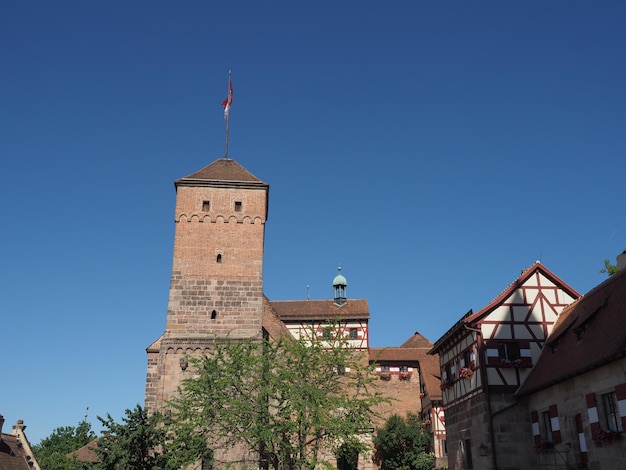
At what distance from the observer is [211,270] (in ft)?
101

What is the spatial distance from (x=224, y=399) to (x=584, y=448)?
12.3 meters

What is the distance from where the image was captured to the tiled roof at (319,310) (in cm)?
4938

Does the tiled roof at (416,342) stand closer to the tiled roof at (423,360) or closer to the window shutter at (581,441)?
the tiled roof at (423,360)

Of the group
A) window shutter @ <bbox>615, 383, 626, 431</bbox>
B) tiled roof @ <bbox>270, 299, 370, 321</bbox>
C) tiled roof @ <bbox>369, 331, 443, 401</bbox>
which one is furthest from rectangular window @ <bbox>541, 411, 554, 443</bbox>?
tiled roof @ <bbox>270, 299, 370, 321</bbox>

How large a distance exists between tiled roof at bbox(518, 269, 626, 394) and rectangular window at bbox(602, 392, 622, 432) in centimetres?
93

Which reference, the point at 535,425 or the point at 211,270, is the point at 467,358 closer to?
the point at 535,425

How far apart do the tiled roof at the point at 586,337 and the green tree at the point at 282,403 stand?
6.14 metres

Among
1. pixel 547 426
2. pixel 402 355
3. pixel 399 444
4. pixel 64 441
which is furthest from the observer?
pixel 64 441

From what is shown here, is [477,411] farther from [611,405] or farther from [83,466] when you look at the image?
[83,466]

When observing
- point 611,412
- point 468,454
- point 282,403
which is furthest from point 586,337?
point 282,403

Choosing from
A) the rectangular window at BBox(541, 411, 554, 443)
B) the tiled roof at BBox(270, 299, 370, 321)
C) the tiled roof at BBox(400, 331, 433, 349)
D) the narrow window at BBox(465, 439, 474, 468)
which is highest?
the tiled roof at BBox(270, 299, 370, 321)

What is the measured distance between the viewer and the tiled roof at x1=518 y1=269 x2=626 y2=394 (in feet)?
57.3

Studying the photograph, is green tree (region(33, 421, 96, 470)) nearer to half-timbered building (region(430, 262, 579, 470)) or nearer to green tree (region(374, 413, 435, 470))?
green tree (region(374, 413, 435, 470))

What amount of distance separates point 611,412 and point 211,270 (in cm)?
1920
